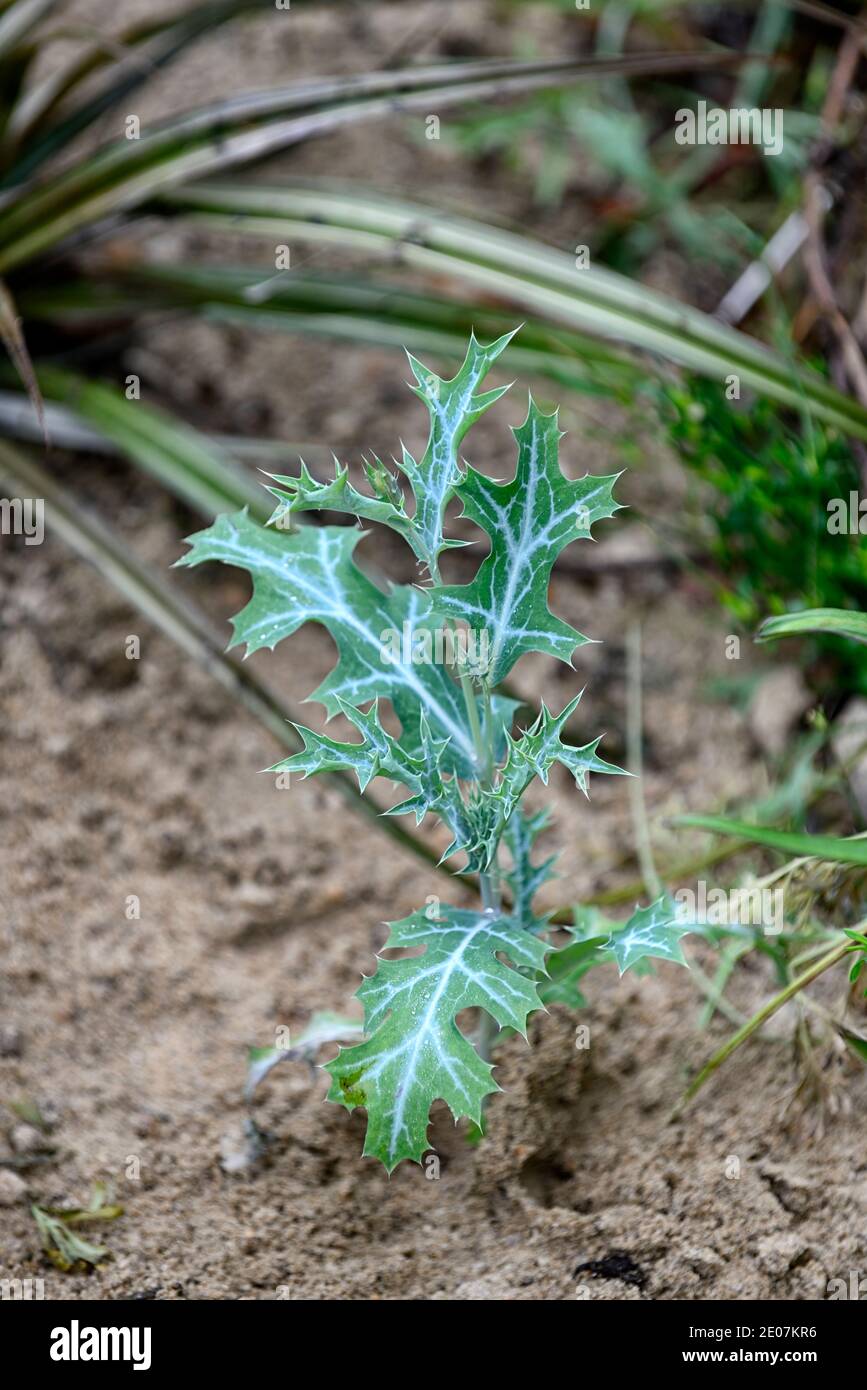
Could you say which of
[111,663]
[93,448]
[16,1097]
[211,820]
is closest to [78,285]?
[93,448]

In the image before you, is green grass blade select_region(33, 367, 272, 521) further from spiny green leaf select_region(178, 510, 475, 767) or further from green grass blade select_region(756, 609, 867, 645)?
green grass blade select_region(756, 609, 867, 645)

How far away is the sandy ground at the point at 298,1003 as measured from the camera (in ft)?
3.48

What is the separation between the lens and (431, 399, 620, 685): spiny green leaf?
3.22 feet

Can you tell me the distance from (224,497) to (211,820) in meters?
0.39

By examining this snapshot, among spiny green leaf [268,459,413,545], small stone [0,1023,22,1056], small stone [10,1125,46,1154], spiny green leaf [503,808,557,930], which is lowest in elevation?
small stone [10,1125,46,1154]

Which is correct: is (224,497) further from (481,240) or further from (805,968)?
(805,968)

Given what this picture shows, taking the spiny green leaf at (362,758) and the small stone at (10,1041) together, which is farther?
the small stone at (10,1041)

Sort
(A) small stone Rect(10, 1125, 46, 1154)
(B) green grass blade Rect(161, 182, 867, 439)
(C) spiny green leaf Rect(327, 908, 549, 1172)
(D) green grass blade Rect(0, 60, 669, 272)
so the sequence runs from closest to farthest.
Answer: (C) spiny green leaf Rect(327, 908, 549, 1172) < (A) small stone Rect(10, 1125, 46, 1154) < (B) green grass blade Rect(161, 182, 867, 439) < (D) green grass blade Rect(0, 60, 669, 272)

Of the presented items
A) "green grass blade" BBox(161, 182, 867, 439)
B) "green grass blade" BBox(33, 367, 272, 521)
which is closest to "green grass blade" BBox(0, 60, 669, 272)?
"green grass blade" BBox(161, 182, 867, 439)

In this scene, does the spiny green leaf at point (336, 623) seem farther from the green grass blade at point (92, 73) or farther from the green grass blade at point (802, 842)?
the green grass blade at point (92, 73)

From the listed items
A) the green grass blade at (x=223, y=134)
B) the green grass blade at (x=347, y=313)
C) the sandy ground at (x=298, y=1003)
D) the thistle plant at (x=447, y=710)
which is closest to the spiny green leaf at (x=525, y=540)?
the thistle plant at (x=447, y=710)

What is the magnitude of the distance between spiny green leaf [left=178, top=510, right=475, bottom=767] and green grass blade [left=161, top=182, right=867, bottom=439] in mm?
496

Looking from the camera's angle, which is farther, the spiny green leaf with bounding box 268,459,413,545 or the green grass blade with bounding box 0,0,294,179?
the green grass blade with bounding box 0,0,294,179

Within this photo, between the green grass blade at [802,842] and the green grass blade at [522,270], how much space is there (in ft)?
1.60
